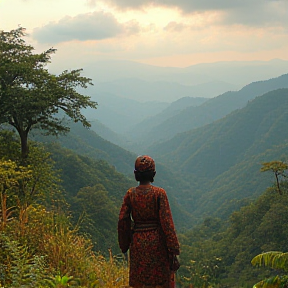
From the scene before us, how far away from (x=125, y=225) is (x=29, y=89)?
10.4 meters

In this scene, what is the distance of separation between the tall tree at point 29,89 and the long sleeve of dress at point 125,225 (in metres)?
9.15

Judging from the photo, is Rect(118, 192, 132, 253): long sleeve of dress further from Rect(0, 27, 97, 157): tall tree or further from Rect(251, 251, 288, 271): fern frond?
Rect(0, 27, 97, 157): tall tree

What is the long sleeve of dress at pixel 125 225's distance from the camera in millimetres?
4539

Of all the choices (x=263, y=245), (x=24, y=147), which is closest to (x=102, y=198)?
(x=263, y=245)

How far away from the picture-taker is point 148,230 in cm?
448

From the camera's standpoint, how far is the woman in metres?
4.42

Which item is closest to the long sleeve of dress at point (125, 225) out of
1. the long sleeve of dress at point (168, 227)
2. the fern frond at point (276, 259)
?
the long sleeve of dress at point (168, 227)

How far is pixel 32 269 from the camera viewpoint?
13.3ft

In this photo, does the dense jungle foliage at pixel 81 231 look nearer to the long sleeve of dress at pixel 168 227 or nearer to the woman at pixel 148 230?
the woman at pixel 148 230

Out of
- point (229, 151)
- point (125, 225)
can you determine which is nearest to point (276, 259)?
point (125, 225)

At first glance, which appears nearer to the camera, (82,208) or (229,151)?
(82,208)

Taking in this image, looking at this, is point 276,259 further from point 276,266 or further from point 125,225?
point 125,225

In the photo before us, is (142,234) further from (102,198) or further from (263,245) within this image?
(102,198)

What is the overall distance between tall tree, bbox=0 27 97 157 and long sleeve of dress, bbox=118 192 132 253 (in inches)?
360
